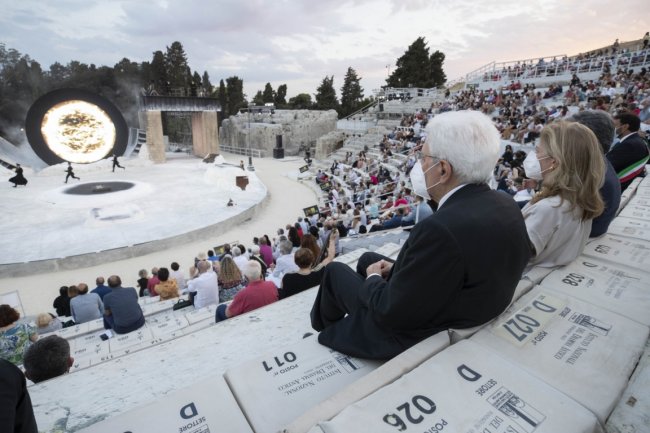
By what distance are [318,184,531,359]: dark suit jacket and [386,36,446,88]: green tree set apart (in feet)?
156

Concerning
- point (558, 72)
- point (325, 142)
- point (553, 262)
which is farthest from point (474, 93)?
point (553, 262)

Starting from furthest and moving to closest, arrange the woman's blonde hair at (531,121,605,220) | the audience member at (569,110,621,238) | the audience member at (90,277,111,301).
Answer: the audience member at (90,277,111,301) → the audience member at (569,110,621,238) → the woman's blonde hair at (531,121,605,220)

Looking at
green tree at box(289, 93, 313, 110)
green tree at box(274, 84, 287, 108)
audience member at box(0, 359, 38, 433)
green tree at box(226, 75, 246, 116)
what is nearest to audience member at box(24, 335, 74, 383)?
audience member at box(0, 359, 38, 433)

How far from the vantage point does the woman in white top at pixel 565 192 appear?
2.34 m

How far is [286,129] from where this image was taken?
35.1 m

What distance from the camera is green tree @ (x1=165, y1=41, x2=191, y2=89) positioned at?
4591 centimetres

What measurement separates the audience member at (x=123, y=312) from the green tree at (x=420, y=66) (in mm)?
46316

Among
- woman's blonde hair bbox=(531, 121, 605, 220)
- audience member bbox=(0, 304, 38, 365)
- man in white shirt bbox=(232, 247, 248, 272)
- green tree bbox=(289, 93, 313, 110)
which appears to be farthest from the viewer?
green tree bbox=(289, 93, 313, 110)

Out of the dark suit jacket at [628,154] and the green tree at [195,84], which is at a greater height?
the green tree at [195,84]

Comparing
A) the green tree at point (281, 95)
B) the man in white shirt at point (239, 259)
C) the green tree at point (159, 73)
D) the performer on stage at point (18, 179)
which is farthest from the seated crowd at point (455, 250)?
the green tree at point (281, 95)

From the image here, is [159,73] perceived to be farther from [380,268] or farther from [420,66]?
[380,268]

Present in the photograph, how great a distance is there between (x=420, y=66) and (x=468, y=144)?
49.5m

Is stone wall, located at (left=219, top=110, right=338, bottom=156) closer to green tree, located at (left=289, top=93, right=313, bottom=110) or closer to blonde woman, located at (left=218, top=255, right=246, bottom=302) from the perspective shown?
green tree, located at (left=289, top=93, right=313, bottom=110)

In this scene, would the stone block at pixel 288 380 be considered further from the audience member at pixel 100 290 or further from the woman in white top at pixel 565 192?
the audience member at pixel 100 290
